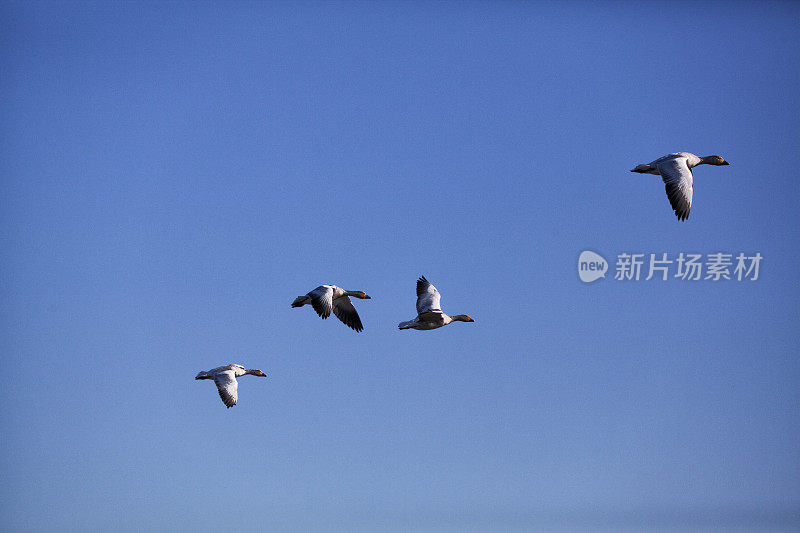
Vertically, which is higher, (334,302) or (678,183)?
(678,183)

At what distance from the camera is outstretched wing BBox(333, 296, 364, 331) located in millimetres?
12242

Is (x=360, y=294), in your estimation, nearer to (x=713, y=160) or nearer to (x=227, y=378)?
(x=227, y=378)

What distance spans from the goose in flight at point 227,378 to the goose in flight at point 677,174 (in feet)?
19.3

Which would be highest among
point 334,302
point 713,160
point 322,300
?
point 713,160

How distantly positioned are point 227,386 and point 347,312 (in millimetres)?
1928

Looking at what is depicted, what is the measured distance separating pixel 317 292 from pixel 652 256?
14.4 ft

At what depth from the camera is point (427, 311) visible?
35.3 ft

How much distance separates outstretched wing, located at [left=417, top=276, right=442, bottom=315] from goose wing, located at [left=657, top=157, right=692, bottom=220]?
10.2 ft

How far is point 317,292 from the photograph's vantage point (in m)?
11.5

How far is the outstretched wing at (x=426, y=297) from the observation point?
11.0 metres

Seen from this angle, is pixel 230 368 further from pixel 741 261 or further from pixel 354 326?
pixel 741 261

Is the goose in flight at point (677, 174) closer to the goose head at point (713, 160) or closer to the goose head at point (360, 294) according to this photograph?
the goose head at point (713, 160)

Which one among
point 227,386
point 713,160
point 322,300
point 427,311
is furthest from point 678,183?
point 227,386

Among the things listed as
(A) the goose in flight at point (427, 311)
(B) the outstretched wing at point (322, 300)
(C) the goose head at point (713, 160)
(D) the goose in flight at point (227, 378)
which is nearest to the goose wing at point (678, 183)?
(C) the goose head at point (713, 160)
